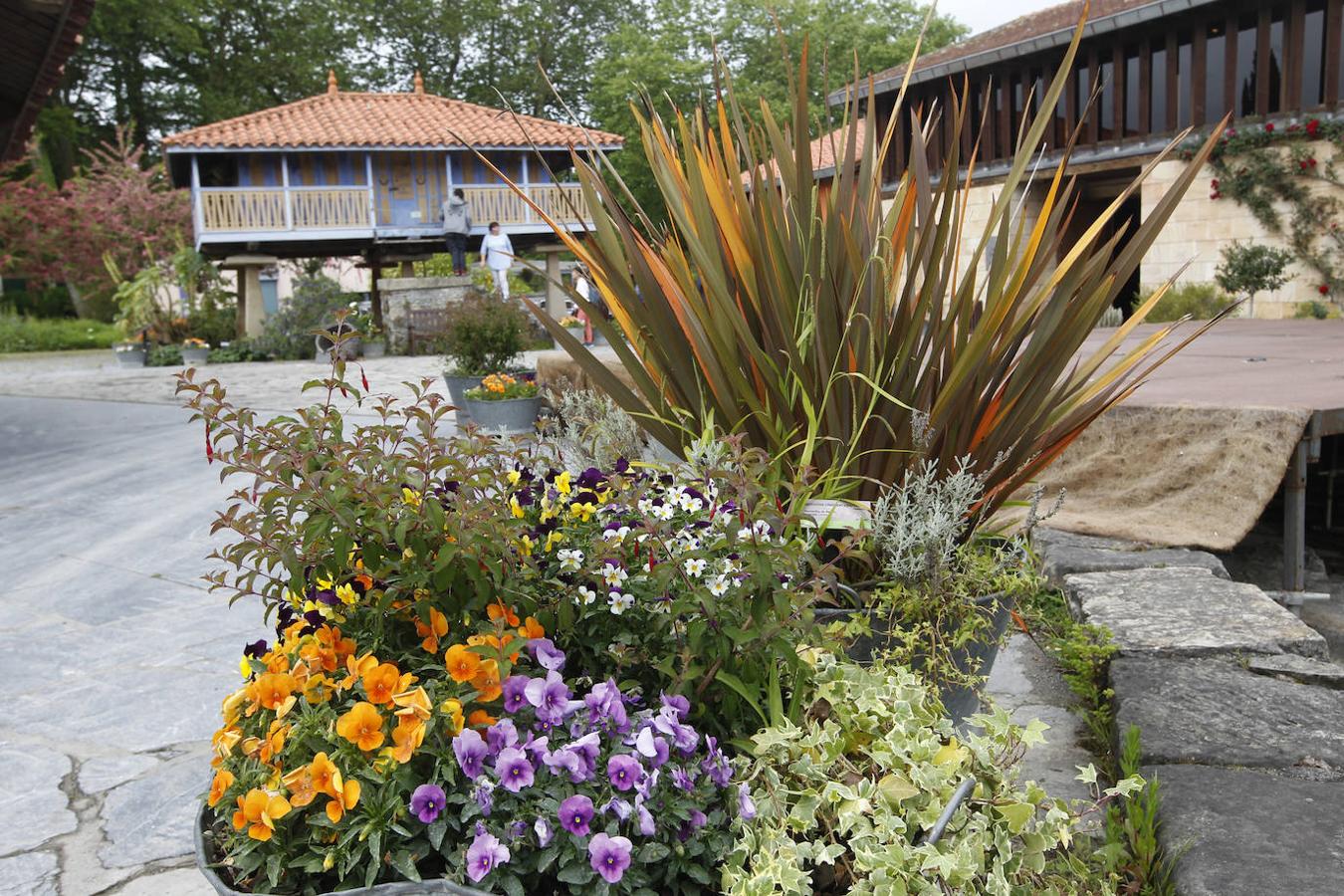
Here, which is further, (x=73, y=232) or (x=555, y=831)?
(x=73, y=232)

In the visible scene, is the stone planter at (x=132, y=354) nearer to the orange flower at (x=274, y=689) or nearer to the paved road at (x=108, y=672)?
the paved road at (x=108, y=672)

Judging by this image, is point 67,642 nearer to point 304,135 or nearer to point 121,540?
point 121,540

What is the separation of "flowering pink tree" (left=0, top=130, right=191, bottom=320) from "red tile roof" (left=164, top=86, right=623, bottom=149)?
13.1ft

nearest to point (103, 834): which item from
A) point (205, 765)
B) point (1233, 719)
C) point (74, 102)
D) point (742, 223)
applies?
point (205, 765)

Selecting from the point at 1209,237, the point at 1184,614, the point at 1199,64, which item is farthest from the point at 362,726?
the point at 1199,64

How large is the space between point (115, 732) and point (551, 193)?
1887cm

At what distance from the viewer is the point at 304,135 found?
65.4 feet

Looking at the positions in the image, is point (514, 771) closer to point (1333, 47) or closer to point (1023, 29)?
point (1333, 47)

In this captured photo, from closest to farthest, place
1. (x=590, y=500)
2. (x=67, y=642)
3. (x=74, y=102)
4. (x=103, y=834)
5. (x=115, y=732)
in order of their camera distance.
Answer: (x=590, y=500), (x=103, y=834), (x=115, y=732), (x=67, y=642), (x=74, y=102)

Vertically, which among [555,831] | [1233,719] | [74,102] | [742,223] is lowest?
[1233,719]

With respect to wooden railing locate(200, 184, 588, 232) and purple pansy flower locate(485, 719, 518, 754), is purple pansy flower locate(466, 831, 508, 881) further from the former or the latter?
wooden railing locate(200, 184, 588, 232)

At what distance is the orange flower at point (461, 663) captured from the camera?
59.1 inches

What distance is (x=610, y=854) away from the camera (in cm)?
133

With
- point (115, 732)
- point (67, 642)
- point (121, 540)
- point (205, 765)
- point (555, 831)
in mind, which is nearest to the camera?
point (555, 831)
